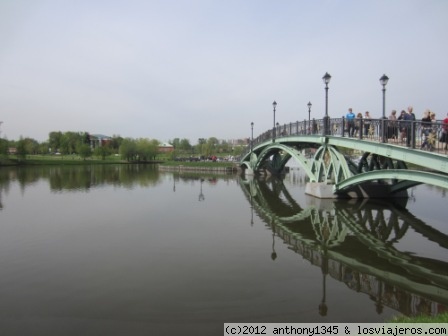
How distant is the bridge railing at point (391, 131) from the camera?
12.0m

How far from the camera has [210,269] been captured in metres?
9.19

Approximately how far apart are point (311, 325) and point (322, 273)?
115 inches

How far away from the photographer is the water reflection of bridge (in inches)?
297

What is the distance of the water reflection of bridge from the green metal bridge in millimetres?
1684

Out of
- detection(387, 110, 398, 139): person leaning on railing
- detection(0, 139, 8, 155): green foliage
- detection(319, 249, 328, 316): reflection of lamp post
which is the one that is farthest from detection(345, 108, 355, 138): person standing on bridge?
detection(0, 139, 8, 155): green foliage

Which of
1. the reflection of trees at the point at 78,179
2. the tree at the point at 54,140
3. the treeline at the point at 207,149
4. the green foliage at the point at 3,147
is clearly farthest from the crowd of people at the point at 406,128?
the tree at the point at 54,140

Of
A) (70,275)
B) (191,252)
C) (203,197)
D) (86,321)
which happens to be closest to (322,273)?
(191,252)

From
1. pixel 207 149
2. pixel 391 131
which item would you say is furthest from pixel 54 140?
pixel 391 131

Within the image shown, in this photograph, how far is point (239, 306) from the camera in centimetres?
696

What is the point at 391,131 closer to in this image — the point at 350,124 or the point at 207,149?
the point at 350,124

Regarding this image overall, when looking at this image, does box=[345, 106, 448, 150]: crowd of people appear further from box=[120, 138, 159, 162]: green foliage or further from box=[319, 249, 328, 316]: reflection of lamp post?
box=[120, 138, 159, 162]: green foliage

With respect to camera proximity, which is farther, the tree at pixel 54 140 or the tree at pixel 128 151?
the tree at pixel 54 140

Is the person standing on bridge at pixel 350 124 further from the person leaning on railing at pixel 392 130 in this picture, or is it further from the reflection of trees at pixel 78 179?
the reflection of trees at pixel 78 179

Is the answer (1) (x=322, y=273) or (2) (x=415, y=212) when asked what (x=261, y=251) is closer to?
(1) (x=322, y=273)
